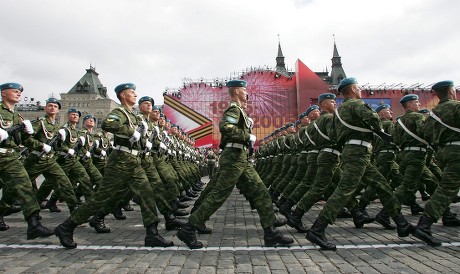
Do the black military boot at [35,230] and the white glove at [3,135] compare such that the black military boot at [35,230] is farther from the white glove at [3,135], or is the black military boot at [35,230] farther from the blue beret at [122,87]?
the blue beret at [122,87]

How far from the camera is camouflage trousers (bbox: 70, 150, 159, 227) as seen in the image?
14.1ft

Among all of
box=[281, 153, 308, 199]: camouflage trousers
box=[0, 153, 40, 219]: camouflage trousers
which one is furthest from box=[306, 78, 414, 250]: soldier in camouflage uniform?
box=[0, 153, 40, 219]: camouflage trousers

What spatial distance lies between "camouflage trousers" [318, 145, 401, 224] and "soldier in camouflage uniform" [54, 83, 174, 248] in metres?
2.08

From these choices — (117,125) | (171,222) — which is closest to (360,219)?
(171,222)

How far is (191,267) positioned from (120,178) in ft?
5.40

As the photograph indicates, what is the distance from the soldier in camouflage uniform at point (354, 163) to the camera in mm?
4289

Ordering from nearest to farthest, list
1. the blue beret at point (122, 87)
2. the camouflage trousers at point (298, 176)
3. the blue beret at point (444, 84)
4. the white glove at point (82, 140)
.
A: 1. the blue beret at point (444, 84)
2. the blue beret at point (122, 87)
3. the camouflage trousers at point (298, 176)
4. the white glove at point (82, 140)

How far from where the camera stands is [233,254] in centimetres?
389

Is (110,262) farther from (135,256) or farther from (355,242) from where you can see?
(355,242)

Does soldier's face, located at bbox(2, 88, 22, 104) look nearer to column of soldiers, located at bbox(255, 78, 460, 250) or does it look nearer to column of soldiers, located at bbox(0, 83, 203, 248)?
column of soldiers, located at bbox(0, 83, 203, 248)

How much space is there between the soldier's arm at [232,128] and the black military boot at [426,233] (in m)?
2.41

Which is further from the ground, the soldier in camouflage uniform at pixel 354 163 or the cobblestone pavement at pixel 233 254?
the soldier in camouflage uniform at pixel 354 163

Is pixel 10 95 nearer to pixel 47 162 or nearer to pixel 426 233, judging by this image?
pixel 47 162

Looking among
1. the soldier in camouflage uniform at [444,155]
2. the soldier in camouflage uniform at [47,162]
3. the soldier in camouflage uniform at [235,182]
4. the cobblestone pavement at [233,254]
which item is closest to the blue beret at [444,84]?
the soldier in camouflage uniform at [444,155]
